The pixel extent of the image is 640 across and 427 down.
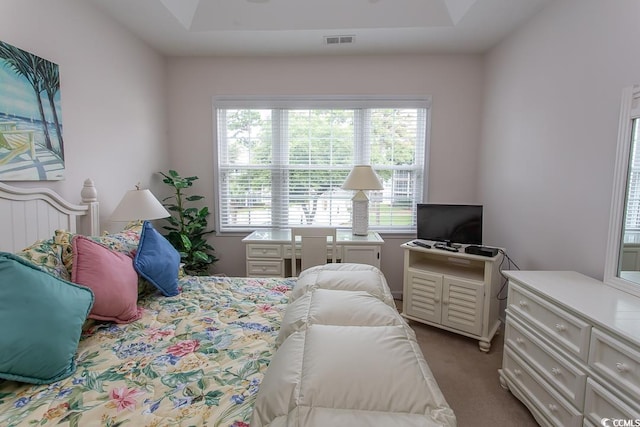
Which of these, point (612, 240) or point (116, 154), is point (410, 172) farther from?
point (116, 154)

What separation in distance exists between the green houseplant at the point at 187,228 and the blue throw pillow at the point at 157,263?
1.11 meters

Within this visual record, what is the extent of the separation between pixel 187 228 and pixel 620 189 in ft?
10.8

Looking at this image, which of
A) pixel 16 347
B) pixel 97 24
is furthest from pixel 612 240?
pixel 97 24

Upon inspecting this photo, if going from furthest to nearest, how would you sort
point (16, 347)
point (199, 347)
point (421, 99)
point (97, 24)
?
1. point (421, 99)
2. point (97, 24)
3. point (199, 347)
4. point (16, 347)

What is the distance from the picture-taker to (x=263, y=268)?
3146 millimetres

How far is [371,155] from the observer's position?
3.52 metres

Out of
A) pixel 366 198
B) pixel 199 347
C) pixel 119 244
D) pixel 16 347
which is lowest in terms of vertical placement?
pixel 199 347

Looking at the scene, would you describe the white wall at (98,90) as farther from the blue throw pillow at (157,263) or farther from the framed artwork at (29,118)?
the blue throw pillow at (157,263)

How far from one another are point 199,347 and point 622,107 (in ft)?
8.00

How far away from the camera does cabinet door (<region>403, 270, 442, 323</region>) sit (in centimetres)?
270

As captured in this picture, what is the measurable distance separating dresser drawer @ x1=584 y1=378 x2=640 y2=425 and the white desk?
6.10 ft

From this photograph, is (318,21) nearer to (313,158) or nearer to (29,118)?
(313,158)

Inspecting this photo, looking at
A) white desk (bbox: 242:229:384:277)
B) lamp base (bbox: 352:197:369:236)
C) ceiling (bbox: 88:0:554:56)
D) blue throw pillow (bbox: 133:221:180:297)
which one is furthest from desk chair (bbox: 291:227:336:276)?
ceiling (bbox: 88:0:554:56)

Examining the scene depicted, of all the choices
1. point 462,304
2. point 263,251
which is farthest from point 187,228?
point 462,304
